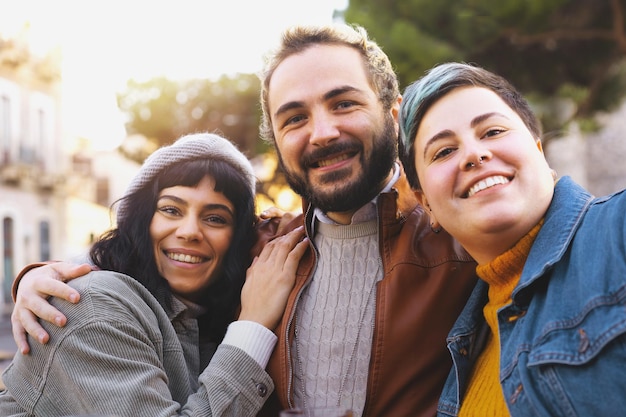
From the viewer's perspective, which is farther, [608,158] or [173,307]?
[608,158]

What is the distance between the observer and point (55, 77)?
20906 mm

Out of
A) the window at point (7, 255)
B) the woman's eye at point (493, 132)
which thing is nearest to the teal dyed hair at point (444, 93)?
the woman's eye at point (493, 132)

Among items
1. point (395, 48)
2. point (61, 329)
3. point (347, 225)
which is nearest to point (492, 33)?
point (395, 48)

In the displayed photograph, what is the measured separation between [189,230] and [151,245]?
172 mm

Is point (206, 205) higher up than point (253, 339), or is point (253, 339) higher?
point (206, 205)

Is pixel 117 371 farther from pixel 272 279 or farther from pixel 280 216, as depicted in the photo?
pixel 280 216

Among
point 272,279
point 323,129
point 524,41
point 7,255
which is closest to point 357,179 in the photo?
point 323,129

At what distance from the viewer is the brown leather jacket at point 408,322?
89.0 inches

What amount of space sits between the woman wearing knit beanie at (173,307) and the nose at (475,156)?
908 millimetres

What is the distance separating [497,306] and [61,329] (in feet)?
4.34

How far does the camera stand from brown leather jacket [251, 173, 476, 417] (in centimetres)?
226

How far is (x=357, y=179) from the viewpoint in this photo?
2.49 meters

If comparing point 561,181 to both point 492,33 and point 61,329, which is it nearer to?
point 61,329

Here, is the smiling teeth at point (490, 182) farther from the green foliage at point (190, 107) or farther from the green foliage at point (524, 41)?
the green foliage at point (190, 107)
